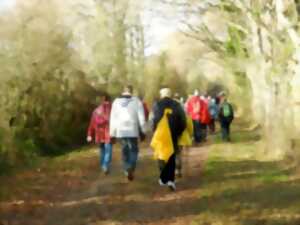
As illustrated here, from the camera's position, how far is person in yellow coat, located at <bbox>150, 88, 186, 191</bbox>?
562 inches

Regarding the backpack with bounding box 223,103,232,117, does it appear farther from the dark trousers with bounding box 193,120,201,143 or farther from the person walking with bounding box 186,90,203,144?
the dark trousers with bounding box 193,120,201,143

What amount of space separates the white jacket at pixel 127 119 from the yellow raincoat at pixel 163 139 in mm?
1179

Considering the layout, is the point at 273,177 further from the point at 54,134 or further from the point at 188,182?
the point at 54,134

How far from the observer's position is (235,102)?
55.0 m

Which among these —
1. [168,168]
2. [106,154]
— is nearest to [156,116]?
[168,168]

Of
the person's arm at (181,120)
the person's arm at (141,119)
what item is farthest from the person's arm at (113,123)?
the person's arm at (181,120)

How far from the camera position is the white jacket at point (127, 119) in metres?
15.5

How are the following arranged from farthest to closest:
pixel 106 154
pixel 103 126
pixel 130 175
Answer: pixel 106 154
pixel 103 126
pixel 130 175

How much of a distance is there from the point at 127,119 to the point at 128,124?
106 mm

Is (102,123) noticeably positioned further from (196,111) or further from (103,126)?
(196,111)

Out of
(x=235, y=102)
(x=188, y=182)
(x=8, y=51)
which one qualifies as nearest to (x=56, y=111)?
(x=8, y=51)

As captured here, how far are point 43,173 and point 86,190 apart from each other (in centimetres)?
377

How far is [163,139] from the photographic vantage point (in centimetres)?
1432

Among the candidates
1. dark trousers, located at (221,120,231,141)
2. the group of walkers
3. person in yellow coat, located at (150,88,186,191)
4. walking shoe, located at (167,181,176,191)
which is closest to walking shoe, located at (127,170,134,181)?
the group of walkers
